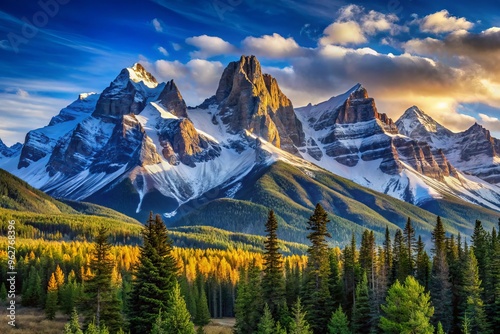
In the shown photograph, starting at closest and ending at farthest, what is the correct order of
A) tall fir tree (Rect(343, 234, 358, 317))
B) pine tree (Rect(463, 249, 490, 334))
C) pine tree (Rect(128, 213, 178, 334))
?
1. pine tree (Rect(128, 213, 178, 334))
2. pine tree (Rect(463, 249, 490, 334))
3. tall fir tree (Rect(343, 234, 358, 317))

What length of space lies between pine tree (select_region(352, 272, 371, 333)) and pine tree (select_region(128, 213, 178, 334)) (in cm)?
2963

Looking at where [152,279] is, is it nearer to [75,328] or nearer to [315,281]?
[75,328]

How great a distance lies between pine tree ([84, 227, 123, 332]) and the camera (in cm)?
5862

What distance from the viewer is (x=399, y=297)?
217 feet

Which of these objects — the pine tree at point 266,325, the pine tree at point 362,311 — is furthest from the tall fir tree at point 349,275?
the pine tree at point 266,325

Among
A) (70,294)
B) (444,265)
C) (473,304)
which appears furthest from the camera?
(70,294)

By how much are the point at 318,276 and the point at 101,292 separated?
92.4 ft

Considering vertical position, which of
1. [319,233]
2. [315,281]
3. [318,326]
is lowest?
[318,326]

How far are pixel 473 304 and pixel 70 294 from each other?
2854 inches

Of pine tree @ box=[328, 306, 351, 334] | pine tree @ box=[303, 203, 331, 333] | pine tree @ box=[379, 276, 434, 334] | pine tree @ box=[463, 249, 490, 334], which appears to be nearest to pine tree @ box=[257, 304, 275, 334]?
pine tree @ box=[303, 203, 331, 333]

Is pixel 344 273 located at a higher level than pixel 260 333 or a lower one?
→ higher

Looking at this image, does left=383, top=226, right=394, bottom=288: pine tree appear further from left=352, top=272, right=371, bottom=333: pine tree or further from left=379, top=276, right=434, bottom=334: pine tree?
left=379, top=276, right=434, bottom=334: pine tree

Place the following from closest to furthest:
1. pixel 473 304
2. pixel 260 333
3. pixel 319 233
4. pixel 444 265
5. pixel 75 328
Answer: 1. pixel 75 328
2. pixel 260 333
3. pixel 319 233
4. pixel 473 304
5. pixel 444 265

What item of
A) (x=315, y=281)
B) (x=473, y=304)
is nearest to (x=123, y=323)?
(x=315, y=281)
